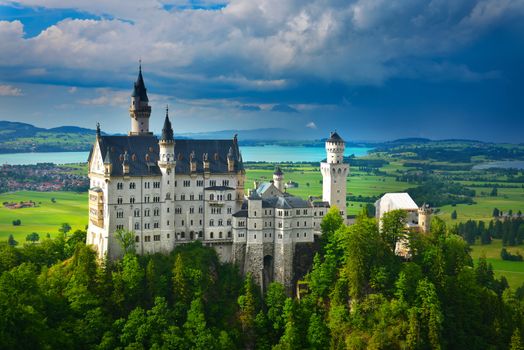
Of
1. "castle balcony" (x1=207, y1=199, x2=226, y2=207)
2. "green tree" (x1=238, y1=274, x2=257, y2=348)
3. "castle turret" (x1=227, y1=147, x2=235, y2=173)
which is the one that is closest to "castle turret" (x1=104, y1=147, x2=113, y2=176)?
"castle balcony" (x1=207, y1=199, x2=226, y2=207)

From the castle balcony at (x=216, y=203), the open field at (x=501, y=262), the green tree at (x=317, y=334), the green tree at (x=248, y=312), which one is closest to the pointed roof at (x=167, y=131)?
the castle balcony at (x=216, y=203)

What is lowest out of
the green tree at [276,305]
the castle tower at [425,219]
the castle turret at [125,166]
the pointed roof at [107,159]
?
the green tree at [276,305]

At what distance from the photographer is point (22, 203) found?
→ 6983 inches

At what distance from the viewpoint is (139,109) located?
102438 millimetres

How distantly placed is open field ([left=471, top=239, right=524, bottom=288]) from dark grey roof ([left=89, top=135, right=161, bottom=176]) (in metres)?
68.1

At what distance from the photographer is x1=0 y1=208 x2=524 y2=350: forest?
81500mm

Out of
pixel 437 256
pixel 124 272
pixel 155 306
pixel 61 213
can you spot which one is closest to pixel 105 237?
pixel 124 272

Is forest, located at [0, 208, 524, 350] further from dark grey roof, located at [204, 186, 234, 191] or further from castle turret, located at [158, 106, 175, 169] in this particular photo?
castle turret, located at [158, 106, 175, 169]

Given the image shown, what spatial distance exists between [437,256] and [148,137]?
140 feet

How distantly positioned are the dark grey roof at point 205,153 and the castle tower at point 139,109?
8.35 meters

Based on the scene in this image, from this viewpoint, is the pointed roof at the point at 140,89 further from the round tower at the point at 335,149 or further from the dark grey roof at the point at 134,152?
the round tower at the point at 335,149

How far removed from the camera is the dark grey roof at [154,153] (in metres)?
92.1

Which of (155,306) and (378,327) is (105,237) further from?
(378,327)

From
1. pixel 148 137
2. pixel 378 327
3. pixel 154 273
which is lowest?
pixel 378 327
